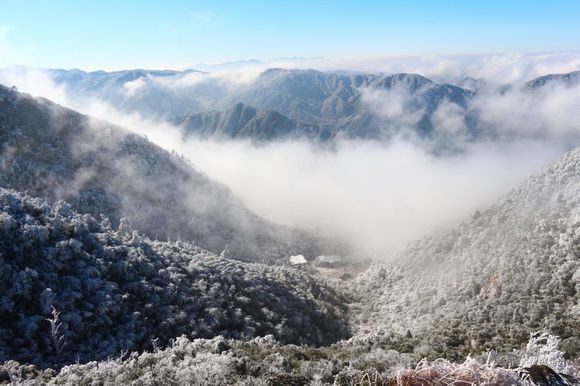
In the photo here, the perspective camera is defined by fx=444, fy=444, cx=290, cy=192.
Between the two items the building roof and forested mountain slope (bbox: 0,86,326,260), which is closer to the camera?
forested mountain slope (bbox: 0,86,326,260)

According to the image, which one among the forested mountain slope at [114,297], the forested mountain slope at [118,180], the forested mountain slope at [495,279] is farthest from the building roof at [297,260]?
the forested mountain slope at [114,297]

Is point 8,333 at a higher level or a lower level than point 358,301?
higher

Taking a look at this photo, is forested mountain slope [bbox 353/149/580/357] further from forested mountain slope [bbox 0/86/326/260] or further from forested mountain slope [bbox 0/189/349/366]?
forested mountain slope [bbox 0/86/326/260]

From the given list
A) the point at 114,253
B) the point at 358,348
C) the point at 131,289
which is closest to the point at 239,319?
the point at 131,289

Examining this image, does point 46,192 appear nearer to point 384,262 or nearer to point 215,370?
point 384,262

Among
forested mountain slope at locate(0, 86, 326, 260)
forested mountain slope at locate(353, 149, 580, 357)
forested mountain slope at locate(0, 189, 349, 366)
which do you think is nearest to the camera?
forested mountain slope at locate(0, 189, 349, 366)

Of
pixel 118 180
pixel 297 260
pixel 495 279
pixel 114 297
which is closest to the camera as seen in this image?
pixel 114 297

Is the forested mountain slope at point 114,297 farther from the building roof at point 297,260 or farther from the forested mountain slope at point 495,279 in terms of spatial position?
the building roof at point 297,260

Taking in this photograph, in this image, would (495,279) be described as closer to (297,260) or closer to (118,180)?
(297,260)

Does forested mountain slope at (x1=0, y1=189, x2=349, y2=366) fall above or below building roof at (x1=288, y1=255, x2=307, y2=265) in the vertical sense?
above

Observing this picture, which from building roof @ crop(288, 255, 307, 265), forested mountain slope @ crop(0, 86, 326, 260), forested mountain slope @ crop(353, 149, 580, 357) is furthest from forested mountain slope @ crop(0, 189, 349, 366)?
building roof @ crop(288, 255, 307, 265)

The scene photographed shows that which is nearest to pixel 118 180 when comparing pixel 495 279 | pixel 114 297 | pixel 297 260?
pixel 297 260
